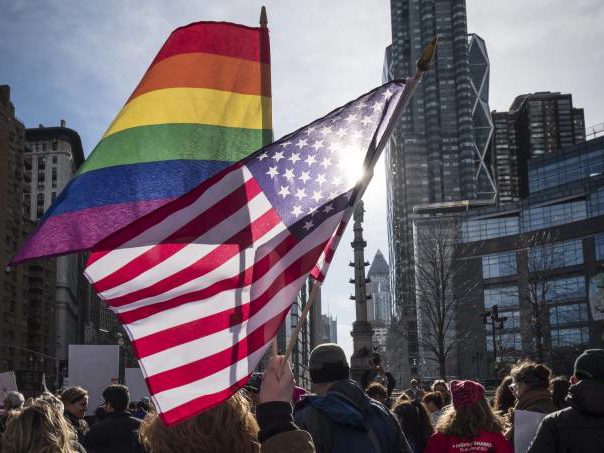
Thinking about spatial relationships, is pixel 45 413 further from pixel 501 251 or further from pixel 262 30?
pixel 501 251

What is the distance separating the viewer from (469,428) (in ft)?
18.8

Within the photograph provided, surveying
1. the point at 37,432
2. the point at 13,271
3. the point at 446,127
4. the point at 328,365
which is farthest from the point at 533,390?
the point at 446,127

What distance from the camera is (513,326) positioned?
89.6m

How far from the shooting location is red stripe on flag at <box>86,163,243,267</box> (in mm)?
4633

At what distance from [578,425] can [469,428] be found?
113cm

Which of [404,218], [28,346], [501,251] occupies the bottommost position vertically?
[28,346]

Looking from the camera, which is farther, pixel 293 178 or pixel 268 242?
pixel 293 178

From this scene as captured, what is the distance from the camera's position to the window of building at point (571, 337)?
81375 millimetres

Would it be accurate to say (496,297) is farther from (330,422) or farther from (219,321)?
(219,321)

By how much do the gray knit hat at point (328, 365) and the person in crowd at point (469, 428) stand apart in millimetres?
1360

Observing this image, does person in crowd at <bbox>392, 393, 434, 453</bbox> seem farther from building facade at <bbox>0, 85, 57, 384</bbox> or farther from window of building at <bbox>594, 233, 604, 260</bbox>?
building facade at <bbox>0, 85, 57, 384</bbox>

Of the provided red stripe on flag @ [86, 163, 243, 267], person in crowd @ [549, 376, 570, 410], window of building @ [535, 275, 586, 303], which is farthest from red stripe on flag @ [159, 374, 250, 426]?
window of building @ [535, 275, 586, 303]

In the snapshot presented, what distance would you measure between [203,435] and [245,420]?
0.20 m

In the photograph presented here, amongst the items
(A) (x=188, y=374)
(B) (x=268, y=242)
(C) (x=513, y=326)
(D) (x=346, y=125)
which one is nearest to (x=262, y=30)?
(D) (x=346, y=125)
